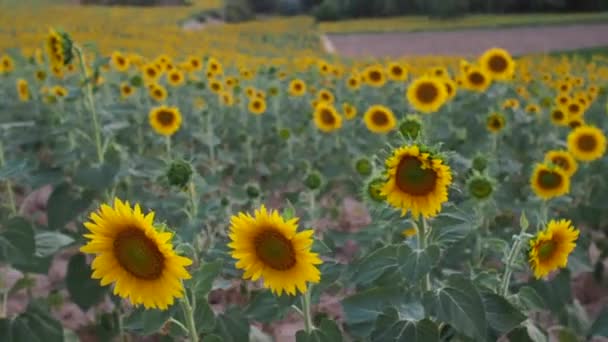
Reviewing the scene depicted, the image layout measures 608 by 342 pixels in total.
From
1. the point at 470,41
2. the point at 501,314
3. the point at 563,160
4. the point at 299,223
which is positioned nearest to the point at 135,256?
the point at 501,314

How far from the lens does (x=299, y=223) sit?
2.76m

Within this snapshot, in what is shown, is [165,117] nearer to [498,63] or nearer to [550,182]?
[550,182]

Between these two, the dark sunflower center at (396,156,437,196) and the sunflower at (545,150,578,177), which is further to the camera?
the sunflower at (545,150,578,177)

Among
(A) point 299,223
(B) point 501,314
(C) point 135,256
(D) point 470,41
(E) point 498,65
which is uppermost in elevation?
(C) point 135,256

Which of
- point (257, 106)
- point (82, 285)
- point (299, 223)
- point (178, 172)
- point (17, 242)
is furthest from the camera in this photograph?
point (257, 106)

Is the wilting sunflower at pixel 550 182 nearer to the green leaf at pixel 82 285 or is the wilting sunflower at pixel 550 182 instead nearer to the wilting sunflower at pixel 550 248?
the wilting sunflower at pixel 550 248

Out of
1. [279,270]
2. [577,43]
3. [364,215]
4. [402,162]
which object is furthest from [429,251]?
[577,43]

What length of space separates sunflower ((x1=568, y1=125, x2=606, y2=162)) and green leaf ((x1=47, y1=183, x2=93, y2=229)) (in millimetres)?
2060

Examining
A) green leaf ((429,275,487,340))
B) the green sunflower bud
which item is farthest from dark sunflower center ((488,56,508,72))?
green leaf ((429,275,487,340))

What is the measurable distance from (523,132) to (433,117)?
564 mm

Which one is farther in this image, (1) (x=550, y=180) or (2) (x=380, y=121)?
(2) (x=380, y=121)

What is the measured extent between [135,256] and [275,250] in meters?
0.26

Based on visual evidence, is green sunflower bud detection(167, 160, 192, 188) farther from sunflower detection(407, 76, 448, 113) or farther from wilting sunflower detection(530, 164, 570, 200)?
sunflower detection(407, 76, 448, 113)

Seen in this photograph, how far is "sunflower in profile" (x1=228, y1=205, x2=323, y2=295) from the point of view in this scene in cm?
141
